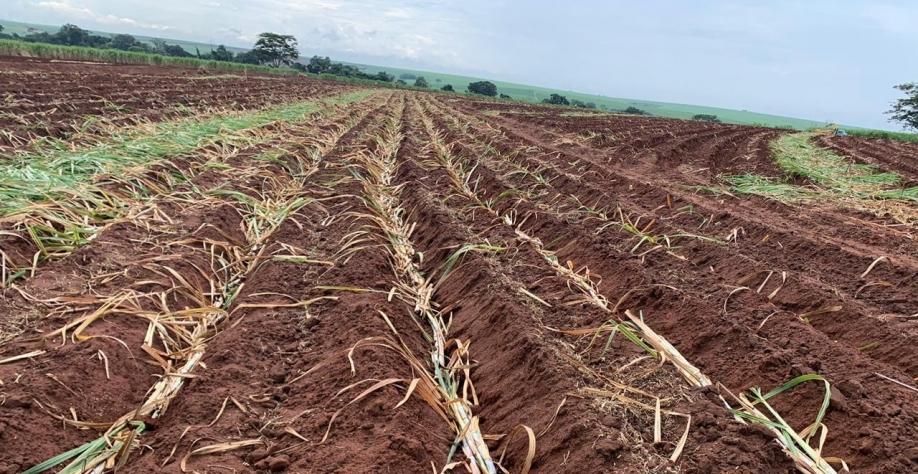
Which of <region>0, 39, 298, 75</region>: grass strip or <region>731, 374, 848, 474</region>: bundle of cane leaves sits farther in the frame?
<region>0, 39, 298, 75</region>: grass strip

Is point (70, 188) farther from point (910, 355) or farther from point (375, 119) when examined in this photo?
point (375, 119)

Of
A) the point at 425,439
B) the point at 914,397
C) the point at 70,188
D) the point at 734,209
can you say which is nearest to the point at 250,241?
the point at 70,188

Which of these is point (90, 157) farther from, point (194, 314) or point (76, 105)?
point (76, 105)

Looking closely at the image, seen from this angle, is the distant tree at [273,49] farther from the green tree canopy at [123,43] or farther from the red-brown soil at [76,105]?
the red-brown soil at [76,105]

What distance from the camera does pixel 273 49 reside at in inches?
2717

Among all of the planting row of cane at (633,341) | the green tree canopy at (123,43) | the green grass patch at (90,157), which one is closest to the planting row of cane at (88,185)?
the green grass patch at (90,157)

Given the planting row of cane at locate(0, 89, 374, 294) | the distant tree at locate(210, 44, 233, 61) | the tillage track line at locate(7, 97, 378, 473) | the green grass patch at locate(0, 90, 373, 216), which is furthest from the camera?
the distant tree at locate(210, 44, 233, 61)

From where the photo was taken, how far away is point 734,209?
7.05 m

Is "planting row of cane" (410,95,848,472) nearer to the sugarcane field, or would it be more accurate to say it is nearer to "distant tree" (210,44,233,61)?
the sugarcane field

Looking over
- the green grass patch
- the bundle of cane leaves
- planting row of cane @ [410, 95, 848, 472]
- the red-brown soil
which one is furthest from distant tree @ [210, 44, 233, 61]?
the bundle of cane leaves

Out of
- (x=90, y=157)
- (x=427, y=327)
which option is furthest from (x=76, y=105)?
(x=427, y=327)

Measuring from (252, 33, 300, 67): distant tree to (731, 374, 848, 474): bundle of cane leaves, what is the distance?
7485cm

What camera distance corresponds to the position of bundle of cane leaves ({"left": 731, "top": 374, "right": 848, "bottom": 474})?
2.21 m

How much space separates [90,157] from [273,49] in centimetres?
7027
